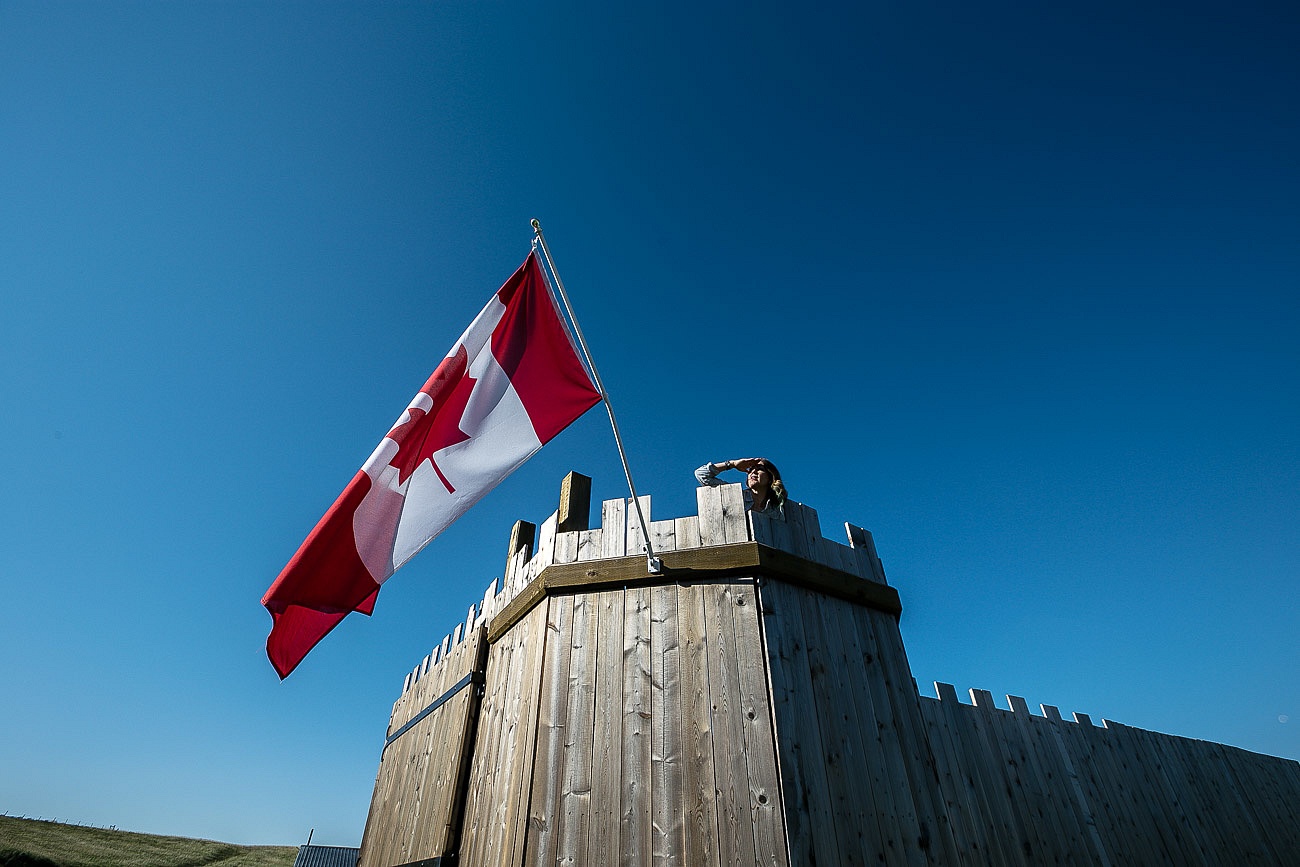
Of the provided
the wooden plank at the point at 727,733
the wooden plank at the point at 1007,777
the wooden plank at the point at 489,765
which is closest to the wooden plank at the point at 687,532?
the wooden plank at the point at 727,733

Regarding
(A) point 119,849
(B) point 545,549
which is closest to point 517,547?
(B) point 545,549

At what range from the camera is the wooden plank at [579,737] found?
354cm

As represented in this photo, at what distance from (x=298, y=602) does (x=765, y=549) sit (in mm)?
3059

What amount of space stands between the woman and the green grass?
2423 centimetres

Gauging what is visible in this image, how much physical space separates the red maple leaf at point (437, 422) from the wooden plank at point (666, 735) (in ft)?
5.65

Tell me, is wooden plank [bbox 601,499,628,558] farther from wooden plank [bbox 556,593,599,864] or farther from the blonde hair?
the blonde hair

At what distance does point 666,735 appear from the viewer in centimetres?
374

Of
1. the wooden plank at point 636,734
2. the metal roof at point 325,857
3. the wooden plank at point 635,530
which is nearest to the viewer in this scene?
the wooden plank at point 636,734

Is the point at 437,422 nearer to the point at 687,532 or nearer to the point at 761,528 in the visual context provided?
the point at 687,532

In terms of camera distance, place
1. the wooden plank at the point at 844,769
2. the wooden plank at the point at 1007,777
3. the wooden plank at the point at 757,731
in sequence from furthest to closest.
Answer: the wooden plank at the point at 1007,777
the wooden plank at the point at 844,769
the wooden plank at the point at 757,731

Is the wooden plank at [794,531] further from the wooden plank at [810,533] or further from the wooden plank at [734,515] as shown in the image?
the wooden plank at [734,515]

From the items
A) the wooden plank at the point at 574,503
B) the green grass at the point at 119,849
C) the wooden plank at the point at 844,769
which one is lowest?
the wooden plank at the point at 844,769

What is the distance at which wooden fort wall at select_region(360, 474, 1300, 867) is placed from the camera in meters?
3.54

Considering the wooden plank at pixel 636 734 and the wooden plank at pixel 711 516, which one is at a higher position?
the wooden plank at pixel 711 516
